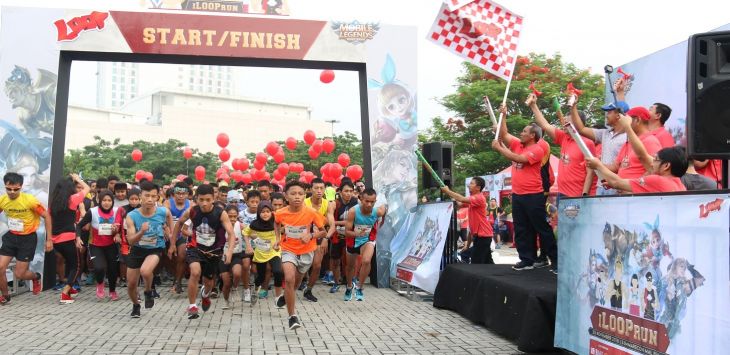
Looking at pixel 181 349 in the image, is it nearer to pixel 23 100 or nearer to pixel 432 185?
pixel 432 185

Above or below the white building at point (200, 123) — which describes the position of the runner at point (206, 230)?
below

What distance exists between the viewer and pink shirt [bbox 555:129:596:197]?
8.55 meters

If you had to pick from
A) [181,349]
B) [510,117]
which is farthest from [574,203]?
[510,117]

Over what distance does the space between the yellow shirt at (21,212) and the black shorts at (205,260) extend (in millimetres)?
3017

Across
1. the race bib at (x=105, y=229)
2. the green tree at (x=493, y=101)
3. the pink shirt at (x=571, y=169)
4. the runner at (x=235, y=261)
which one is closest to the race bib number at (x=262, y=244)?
the runner at (x=235, y=261)

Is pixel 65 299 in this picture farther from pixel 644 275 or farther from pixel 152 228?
pixel 644 275

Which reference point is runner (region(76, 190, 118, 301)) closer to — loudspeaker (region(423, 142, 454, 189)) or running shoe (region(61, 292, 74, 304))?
running shoe (region(61, 292, 74, 304))

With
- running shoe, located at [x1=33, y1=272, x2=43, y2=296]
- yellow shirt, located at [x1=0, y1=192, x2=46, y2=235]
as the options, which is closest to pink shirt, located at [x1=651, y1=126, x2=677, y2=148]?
yellow shirt, located at [x1=0, y1=192, x2=46, y2=235]

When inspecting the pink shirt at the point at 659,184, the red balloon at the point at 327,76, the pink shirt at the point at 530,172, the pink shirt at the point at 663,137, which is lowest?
the pink shirt at the point at 659,184

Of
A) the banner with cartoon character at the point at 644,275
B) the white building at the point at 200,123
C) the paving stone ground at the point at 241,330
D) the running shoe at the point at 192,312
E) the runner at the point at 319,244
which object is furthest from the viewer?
the white building at the point at 200,123

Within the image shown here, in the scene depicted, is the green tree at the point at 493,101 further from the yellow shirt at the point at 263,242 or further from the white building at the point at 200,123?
the white building at the point at 200,123

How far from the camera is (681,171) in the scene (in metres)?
5.63

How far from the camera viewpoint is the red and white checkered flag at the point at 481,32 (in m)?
9.58

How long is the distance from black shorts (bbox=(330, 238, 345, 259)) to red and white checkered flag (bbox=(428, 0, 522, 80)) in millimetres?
4664
